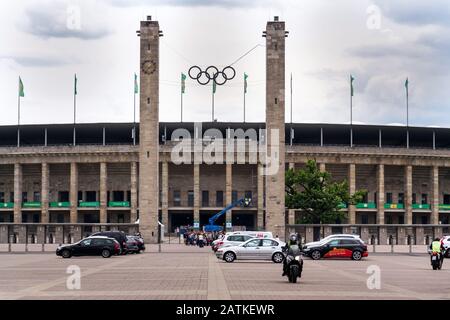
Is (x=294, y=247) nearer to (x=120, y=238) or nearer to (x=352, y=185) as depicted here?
(x=120, y=238)

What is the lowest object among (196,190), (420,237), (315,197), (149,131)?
(420,237)

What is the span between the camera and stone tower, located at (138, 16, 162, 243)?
77625 millimetres

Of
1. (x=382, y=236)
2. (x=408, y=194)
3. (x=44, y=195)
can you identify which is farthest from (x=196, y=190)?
(x=382, y=236)

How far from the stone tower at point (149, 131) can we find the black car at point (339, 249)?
2717cm

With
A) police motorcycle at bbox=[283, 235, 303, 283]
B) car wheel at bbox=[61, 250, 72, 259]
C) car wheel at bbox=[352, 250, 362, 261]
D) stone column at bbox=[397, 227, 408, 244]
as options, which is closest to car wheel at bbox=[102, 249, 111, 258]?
car wheel at bbox=[61, 250, 72, 259]

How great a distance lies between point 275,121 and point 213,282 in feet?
149

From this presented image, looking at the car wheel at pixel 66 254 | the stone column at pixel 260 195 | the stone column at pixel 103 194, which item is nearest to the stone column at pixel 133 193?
the stone column at pixel 103 194

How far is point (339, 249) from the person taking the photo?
52875 mm

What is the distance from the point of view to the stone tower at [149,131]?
255 ft

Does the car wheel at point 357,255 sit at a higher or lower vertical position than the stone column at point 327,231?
lower

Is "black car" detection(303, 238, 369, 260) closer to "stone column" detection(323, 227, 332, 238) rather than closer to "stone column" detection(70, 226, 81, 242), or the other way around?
"stone column" detection(323, 227, 332, 238)

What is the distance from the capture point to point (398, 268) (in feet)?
138

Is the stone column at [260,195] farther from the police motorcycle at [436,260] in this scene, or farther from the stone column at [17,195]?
the police motorcycle at [436,260]

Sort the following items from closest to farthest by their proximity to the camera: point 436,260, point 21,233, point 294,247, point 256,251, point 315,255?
1. point 294,247
2. point 436,260
3. point 256,251
4. point 315,255
5. point 21,233
